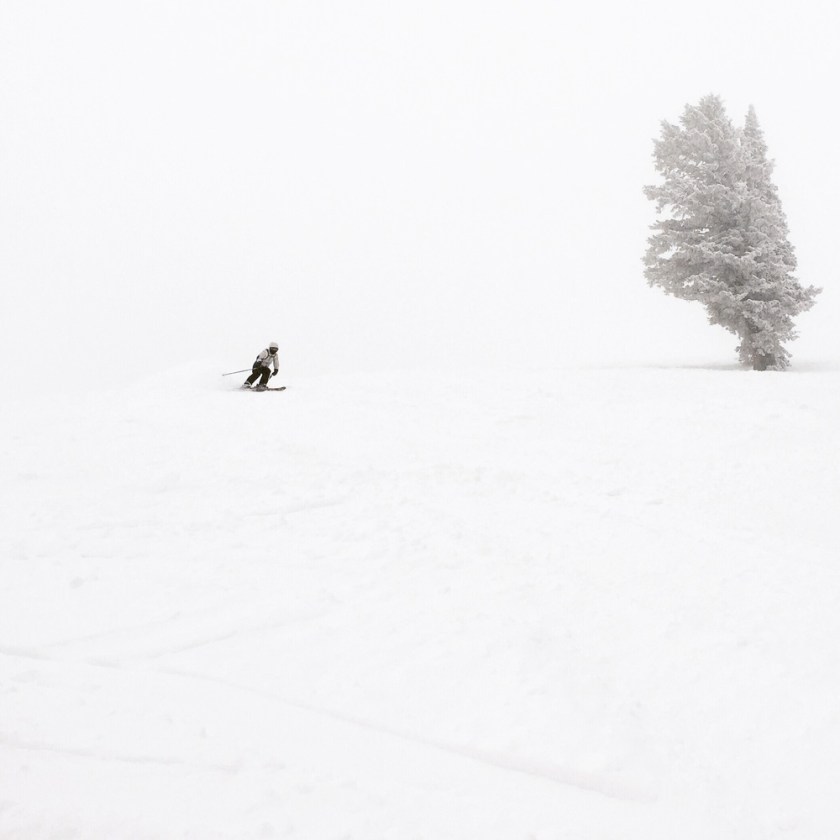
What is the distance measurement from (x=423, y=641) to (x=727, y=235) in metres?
18.2

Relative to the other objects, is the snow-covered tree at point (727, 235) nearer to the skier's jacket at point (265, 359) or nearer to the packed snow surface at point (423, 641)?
the packed snow surface at point (423, 641)

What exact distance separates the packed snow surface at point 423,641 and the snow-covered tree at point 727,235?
9136 mm

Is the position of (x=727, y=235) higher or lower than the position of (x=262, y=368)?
higher

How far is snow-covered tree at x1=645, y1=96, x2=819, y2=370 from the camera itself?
58.4 feet

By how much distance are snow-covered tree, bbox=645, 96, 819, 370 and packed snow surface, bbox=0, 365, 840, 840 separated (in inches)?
360

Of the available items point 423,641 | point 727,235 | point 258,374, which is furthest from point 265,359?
point 727,235

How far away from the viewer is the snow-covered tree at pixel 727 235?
17812mm

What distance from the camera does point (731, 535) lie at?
711cm

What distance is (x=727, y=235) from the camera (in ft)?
59.8

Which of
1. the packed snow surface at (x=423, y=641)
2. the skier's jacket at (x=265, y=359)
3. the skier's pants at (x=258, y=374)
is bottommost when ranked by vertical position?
the packed snow surface at (x=423, y=641)

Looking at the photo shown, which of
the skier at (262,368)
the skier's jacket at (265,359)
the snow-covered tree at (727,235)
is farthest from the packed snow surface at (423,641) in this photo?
the snow-covered tree at (727,235)

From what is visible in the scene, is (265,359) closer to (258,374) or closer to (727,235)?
(258,374)

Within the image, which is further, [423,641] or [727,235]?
[727,235]

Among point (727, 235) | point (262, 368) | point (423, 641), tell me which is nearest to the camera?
point (423, 641)
